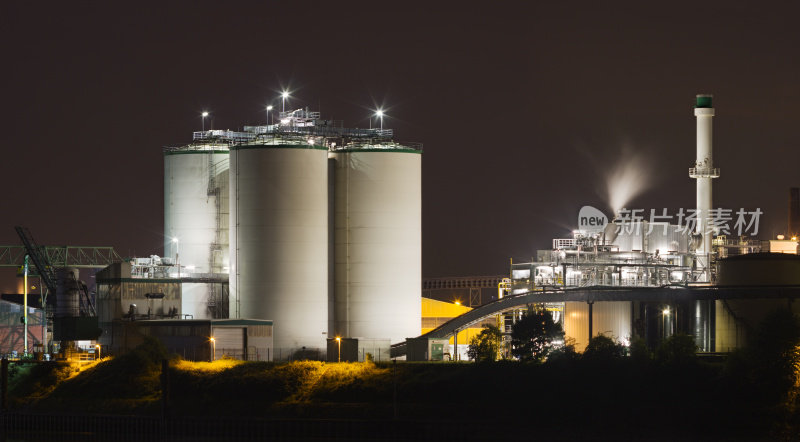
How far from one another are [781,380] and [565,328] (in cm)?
1653

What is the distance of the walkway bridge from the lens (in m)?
69.3

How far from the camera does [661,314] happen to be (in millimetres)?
73000

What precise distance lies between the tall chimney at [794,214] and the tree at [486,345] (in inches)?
1405

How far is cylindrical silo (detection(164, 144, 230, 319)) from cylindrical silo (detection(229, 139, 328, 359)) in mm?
5613

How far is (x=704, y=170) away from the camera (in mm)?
87000

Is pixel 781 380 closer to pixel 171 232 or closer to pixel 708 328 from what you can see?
pixel 708 328

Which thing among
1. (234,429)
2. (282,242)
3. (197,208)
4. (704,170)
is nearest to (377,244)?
(282,242)

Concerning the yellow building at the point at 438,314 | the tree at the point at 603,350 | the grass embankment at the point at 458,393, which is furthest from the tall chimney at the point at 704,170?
the grass embankment at the point at 458,393

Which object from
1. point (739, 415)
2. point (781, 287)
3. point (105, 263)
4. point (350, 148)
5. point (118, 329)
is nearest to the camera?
point (739, 415)

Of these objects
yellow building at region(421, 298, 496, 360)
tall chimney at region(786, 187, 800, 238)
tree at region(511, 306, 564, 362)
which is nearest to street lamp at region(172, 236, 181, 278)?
yellow building at region(421, 298, 496, 360)

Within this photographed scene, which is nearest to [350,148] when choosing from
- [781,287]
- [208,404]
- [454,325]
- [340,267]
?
[340,267]

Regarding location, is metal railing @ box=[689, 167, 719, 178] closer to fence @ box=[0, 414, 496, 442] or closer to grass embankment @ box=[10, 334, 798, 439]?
grass embankment @ box=[10, 334, 798, 439]

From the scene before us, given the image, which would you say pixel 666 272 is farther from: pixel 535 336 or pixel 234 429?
pixel 234 429

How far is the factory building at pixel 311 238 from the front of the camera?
79750mm
